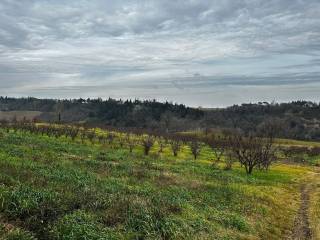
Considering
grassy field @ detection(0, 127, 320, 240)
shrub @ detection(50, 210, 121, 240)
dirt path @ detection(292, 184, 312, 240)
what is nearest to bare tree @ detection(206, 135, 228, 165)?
dirt path @ detection(292, 184, 312, 240)

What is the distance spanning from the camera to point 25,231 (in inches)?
521

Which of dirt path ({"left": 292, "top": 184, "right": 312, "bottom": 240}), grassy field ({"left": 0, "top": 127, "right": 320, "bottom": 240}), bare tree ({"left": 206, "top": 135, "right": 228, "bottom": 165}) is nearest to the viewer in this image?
grassy field ({"left": 0, "top": 127, "right": 320, "bottom": 240})

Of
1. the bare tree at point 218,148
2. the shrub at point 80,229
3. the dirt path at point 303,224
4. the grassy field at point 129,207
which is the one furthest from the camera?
the bare tree at point 218,148

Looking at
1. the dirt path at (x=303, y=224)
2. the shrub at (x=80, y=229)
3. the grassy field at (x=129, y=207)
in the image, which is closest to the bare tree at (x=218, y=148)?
Result: the dirt path at (x=303, y=224)

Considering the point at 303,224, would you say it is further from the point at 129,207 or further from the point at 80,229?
the point at 80,229

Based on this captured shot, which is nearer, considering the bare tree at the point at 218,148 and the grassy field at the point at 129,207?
the grassy field at the point at 129,207

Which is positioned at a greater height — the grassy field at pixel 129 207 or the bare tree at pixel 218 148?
the grassy field at pixel 129 207

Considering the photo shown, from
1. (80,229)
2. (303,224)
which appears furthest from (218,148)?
(80,229)

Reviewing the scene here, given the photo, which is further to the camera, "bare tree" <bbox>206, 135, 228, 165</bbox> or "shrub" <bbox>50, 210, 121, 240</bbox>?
"bare tree" <bbox>206, 135, 228, 165</bbox>

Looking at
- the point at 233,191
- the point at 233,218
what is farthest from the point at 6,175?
the point at 233,191

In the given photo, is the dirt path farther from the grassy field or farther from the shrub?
the shrub

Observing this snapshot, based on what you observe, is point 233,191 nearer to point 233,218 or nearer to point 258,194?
point 258,194

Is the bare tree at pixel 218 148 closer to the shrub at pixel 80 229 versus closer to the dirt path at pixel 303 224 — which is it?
the dirt path at pixel 303 224

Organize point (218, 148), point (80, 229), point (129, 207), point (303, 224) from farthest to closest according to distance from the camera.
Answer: point (218, 148) → point (303, 224) → point (129, 207) → point (80, 229)
